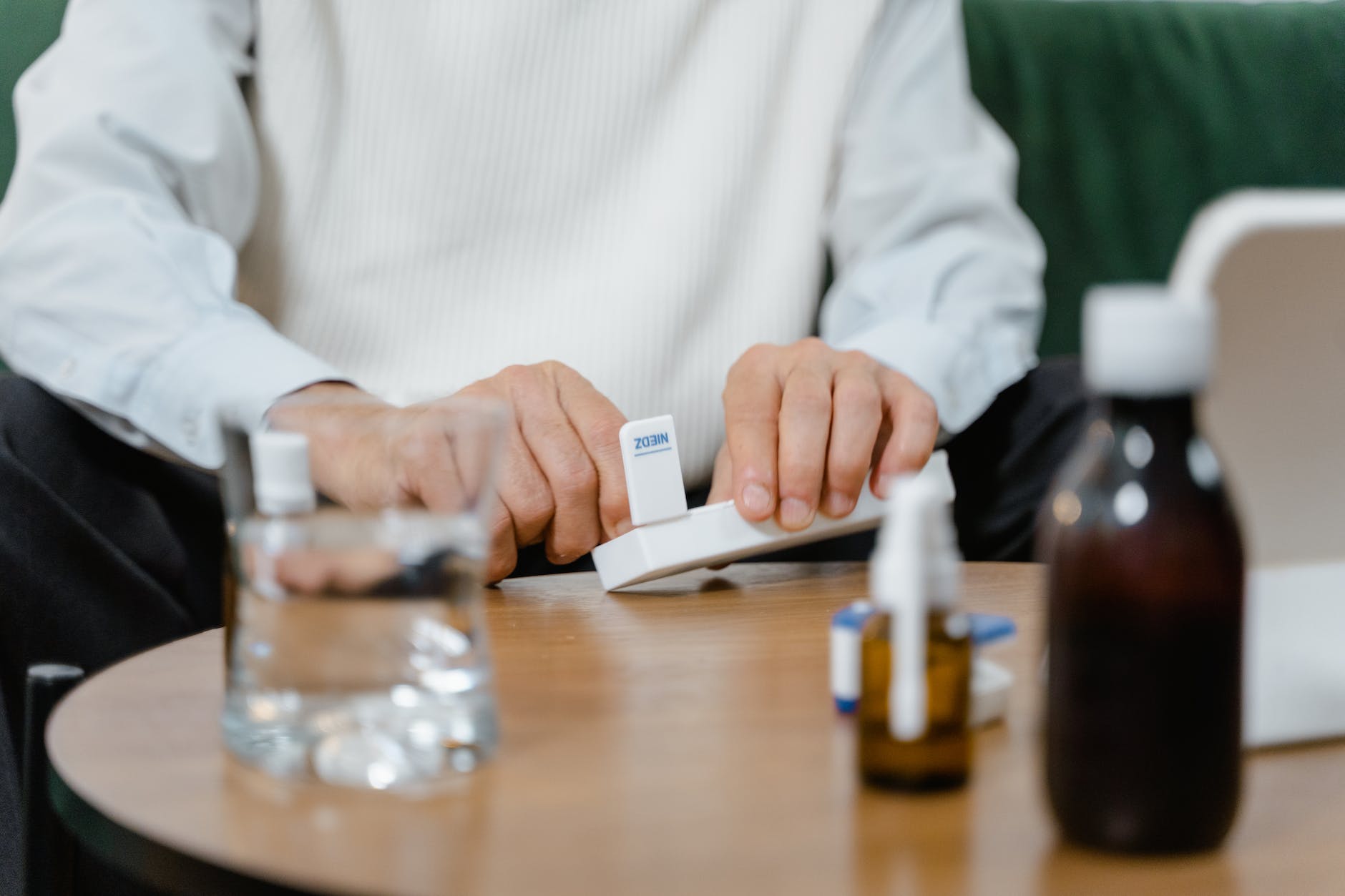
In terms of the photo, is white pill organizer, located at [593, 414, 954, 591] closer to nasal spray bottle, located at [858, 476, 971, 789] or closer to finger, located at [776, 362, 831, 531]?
finger, located at [776, 362, 831, 531]

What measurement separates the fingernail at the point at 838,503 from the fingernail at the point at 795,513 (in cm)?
2

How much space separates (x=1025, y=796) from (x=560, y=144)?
1.05 m

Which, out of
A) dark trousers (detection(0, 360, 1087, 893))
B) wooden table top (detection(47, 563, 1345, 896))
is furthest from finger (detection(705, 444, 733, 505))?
dark trousers (detection(0, 360, 1087, 893))

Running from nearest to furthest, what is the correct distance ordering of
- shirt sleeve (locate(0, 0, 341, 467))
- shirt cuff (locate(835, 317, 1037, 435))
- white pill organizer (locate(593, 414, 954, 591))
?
white pill organizer (locate(593, 414, 954, 591))
shirt sleeve (locate(0, 0, 341, 467))
shirt cuff (locate(835, 317, 1037, 435))

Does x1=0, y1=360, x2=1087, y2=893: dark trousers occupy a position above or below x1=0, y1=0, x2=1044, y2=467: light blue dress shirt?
below


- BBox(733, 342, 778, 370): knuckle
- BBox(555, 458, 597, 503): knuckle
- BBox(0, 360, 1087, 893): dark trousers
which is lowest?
BBox(0, 360, 1087, 893): dark trousers

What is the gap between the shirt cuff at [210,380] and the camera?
0.92 metres

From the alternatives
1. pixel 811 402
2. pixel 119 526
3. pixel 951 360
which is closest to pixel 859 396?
pixel 811 402

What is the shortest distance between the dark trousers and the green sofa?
1.88 ft

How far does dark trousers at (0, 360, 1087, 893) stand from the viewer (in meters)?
0.87

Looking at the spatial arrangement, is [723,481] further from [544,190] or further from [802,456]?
[544,190]

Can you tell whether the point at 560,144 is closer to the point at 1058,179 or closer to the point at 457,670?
the point at 1058,179

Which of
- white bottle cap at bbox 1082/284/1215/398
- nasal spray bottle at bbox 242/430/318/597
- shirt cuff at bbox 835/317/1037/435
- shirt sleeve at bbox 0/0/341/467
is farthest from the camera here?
shirt cuff at bbox 835/317/1037/435

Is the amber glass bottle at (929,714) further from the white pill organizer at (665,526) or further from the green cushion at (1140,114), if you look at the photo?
the green cushion at (1140,114)
